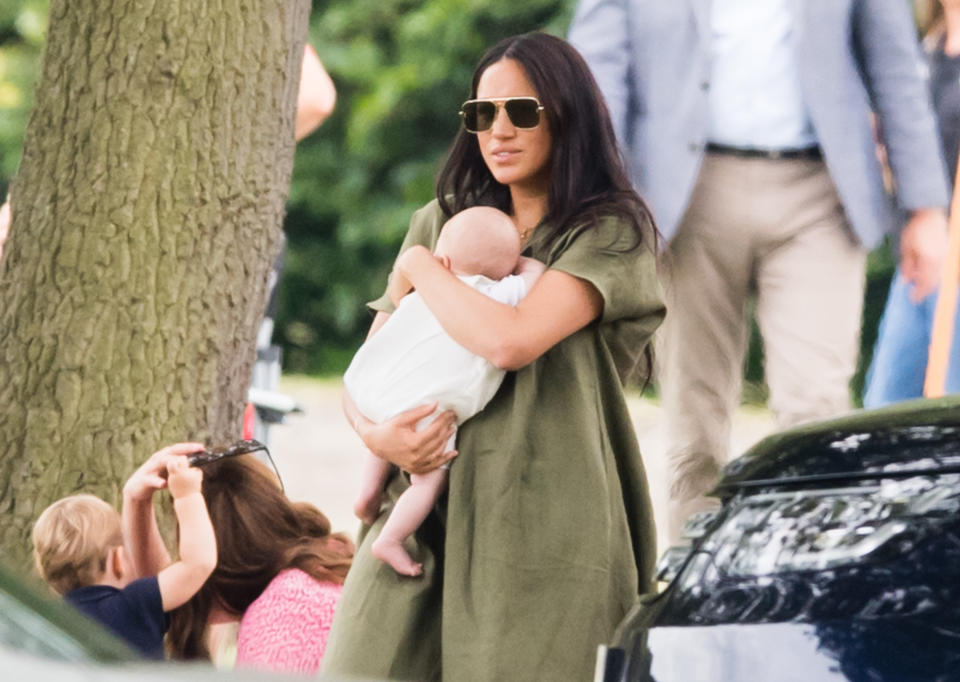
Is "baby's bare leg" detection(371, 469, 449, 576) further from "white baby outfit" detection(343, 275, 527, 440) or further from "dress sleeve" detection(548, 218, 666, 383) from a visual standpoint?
"dress sleeve" detection(548, 218, 666, 383)

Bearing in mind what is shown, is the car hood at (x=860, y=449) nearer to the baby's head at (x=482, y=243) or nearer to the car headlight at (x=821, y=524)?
the car headlight at (x=821, y=524)

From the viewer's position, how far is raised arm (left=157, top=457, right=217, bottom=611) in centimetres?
461

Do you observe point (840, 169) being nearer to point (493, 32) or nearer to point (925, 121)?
point (925, 121)

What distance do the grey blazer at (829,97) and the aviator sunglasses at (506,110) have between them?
2.30 m

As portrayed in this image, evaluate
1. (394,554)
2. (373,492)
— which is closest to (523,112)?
(373,492)

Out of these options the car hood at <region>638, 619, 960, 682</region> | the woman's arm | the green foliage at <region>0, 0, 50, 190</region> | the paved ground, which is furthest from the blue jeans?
the green foliage at <region>0, 0, 50, 190</region>

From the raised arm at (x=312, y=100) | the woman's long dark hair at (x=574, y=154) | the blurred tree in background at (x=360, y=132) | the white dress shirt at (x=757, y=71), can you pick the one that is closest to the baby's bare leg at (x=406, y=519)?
the woman's long dark hair at (x=574, y=154)

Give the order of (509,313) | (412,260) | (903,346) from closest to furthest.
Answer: (509,313) → (412,260) → (903,346)

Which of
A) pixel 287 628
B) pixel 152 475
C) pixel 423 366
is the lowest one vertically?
pixel 287 628

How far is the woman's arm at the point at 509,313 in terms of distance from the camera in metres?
4.10

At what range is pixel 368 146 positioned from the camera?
13156 millimetres

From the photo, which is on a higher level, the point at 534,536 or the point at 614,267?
the point at 614,267

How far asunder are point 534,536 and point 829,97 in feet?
9.50

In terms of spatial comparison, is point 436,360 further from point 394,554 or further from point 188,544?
point 188,544
